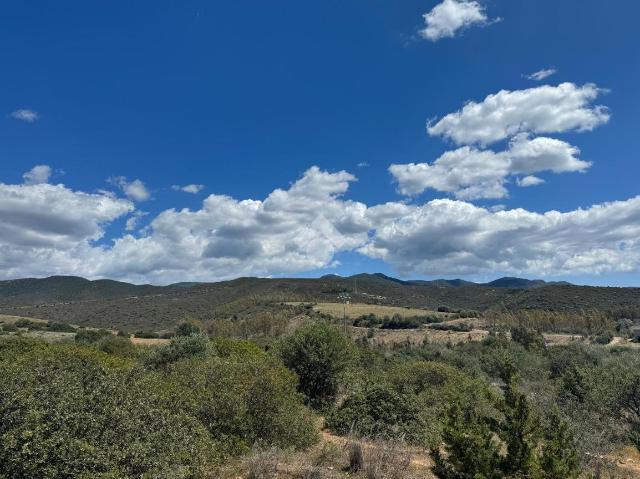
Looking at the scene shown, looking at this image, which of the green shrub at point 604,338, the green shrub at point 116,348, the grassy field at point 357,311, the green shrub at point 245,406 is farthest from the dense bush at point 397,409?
the grassy field at point 357,311

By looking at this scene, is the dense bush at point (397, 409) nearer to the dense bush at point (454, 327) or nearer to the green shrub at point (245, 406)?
the green shrub at point (245, 406)

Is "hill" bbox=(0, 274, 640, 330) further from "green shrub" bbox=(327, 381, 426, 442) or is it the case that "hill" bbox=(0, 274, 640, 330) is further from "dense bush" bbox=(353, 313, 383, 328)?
"green shrub" bbox=(327, 381, 426, 442)

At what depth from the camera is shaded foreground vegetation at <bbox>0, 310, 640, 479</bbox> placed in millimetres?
9391

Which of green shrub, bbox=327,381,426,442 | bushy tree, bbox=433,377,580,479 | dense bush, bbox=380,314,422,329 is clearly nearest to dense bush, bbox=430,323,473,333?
dense bush, bbox=380,314,422,329

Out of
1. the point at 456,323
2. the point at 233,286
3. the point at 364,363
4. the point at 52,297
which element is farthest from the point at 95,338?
the point at 52,297

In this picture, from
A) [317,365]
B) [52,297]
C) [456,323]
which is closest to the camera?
[317,365]

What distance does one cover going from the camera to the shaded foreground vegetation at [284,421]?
9.39 meters

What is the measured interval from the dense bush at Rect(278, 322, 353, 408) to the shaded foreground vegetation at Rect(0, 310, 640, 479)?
72 millimetres

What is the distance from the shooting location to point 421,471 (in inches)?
540

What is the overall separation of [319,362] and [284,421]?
1388cm

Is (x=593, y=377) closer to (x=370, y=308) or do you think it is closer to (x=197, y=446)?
(x=197, y=446)

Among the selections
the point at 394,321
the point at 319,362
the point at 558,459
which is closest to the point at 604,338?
the point at 394,321

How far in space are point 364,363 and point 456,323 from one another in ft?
216

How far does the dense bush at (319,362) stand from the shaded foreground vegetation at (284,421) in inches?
2.8
